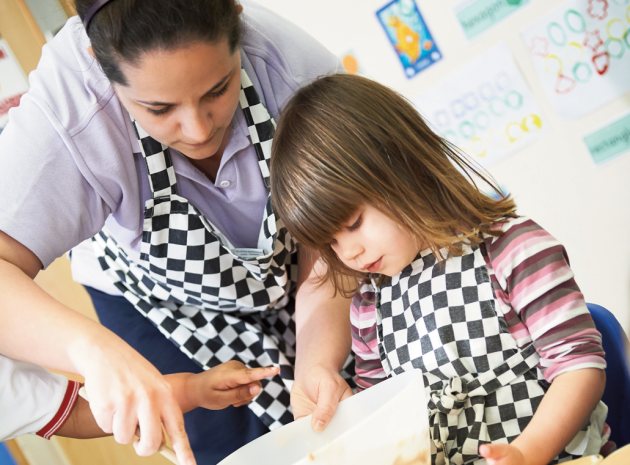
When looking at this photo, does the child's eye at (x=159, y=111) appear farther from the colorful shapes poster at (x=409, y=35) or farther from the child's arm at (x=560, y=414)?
the colorful shapes poster at (x=409, y=35)

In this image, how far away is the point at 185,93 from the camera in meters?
0.89

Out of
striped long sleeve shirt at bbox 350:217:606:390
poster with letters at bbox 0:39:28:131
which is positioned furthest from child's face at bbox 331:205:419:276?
poster with letters at bbox 0:39:28:131

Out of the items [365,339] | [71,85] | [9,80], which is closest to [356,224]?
[365,339]

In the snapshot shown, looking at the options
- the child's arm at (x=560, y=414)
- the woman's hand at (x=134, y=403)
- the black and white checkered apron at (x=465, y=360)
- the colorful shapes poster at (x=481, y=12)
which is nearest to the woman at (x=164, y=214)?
the woman's hand at (x=134, y=403)

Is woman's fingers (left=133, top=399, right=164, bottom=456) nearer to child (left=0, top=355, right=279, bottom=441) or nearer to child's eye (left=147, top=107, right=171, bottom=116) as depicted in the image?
child (left=0, top=355, right=279, bottom=441)

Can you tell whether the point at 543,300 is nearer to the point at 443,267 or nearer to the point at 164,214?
the point at 443,267

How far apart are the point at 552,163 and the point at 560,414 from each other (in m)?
1.22

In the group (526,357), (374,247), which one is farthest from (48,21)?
(526,357)

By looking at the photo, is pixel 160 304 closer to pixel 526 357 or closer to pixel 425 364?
pixel 425 364

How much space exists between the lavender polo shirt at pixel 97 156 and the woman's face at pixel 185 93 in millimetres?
71

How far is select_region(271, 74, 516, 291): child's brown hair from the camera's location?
0.89m

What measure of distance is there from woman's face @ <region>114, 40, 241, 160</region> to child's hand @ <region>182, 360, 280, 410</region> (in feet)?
0.98

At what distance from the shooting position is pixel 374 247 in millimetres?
891

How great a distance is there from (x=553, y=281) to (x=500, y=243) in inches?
3.3
